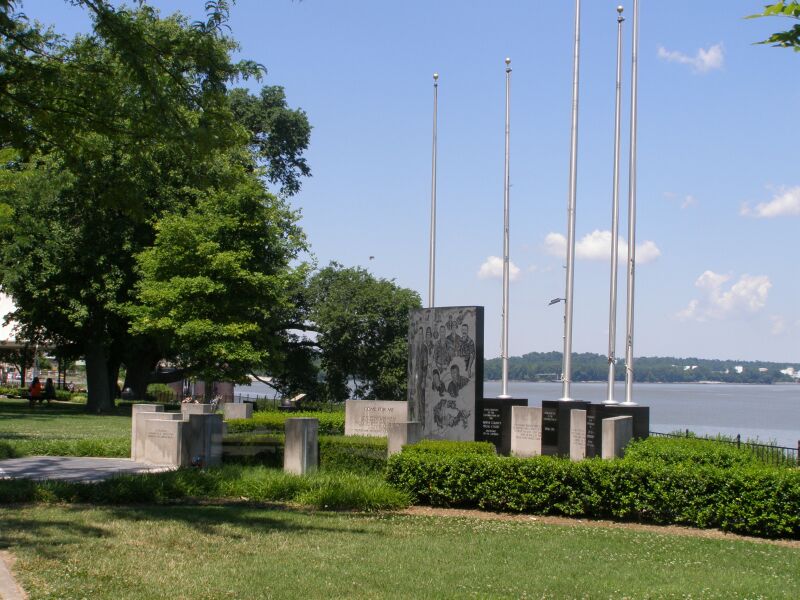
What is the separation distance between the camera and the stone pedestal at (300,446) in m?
18.1

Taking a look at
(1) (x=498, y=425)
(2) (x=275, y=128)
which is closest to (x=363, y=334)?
(2) (x=275, y=128)

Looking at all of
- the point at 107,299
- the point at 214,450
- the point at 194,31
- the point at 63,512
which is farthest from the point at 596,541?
the point at 107,299

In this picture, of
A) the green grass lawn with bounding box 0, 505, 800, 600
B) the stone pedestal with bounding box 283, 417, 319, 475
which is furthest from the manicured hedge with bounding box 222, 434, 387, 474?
the green grass lawn with bounding box 0, 505, 800, 600

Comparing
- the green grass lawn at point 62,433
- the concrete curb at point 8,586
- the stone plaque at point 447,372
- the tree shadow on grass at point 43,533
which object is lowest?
the green grass lawn at point 62,433

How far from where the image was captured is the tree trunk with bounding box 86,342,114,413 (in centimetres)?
4362

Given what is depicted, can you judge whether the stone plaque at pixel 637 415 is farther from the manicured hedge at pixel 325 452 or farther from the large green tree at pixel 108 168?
the large green tree at pixel 108 168

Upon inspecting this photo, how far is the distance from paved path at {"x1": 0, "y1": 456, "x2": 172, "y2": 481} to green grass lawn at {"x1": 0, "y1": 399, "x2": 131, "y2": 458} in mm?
559

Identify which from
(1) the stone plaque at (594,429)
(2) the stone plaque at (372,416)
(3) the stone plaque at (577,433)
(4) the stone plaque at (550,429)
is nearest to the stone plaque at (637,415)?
(1) the stone plaque at (594,429)

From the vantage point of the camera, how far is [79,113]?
11984mm

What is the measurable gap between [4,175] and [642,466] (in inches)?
710

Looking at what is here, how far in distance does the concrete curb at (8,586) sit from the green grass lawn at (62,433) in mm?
11482

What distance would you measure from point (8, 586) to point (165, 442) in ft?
37.4

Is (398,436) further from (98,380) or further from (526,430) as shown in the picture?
(98,380)

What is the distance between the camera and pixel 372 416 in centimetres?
2684
